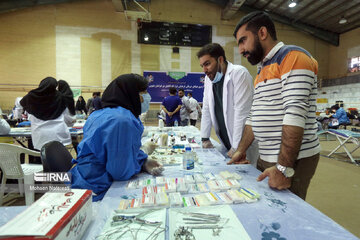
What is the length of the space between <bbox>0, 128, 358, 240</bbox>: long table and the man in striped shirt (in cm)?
10

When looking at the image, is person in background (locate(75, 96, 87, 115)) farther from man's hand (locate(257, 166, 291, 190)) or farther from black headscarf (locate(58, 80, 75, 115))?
man's hand (locate(257, 166, 291, 190))

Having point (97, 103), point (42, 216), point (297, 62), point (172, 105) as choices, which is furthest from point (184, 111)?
point (42, 216)

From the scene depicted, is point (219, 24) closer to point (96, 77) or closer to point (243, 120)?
point (96, 77)

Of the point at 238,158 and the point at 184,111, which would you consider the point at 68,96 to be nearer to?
the point at 238,158

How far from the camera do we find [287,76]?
949 millimetres

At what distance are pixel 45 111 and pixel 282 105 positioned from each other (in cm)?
277

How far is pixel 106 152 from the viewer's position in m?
1.09

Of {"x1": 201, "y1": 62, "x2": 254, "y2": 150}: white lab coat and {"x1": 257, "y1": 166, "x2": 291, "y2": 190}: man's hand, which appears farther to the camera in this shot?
{"x1": 201, "y1": 62, "x2": 254, "y2": 150}: white lab coat

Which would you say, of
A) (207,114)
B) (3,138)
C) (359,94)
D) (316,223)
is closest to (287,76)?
(316,223)

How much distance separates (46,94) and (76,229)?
7.99 ft

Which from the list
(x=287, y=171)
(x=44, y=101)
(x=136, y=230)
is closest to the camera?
(x=136, y=230)

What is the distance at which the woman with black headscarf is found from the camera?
8.09ft

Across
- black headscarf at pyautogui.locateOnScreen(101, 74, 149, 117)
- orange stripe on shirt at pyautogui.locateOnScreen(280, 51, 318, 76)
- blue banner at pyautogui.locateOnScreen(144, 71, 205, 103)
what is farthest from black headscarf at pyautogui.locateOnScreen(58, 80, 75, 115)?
blue banner at pyautogui.locateOnScreen(144, 71, 205, 103)

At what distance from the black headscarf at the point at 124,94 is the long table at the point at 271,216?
1.63ft
